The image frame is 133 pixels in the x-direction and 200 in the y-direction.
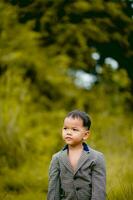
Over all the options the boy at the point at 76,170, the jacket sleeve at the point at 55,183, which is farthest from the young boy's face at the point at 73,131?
the jacket sleeve at the point at 55,183

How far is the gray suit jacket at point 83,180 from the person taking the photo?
285cm

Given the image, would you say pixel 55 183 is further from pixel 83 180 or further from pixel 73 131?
pixel 73 131

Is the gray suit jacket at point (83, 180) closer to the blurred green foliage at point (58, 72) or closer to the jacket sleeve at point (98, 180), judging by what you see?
the jacket sleeve at point (98, 180)

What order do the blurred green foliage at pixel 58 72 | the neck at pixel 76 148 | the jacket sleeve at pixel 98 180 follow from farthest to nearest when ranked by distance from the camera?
the blurred green foliage at pixel 58 72 → the neck at pixel 76 148 → the jacket sleeve at pixel 98 180

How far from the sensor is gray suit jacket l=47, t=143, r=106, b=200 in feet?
9.35

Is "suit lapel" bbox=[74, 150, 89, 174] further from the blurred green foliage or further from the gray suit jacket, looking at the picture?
the blurred green foliage

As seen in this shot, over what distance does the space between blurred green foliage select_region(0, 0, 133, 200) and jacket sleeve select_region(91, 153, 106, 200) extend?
2862mm

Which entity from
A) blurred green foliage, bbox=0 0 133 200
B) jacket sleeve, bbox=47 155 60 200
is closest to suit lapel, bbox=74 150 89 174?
jacket sleeve, bbox=47 155 60 200

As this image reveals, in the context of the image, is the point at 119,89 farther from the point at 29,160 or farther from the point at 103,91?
the point at 29,160

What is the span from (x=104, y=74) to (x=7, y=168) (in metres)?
3.36

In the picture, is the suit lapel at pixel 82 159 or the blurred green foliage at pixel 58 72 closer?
the suit lapel at pixel 82 159

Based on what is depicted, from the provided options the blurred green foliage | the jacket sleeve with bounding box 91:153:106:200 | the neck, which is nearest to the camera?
the jacket sleeve with bounding box 91:153:106:200

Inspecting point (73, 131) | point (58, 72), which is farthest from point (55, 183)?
point (58, 72)

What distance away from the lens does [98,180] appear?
9.34 feet
